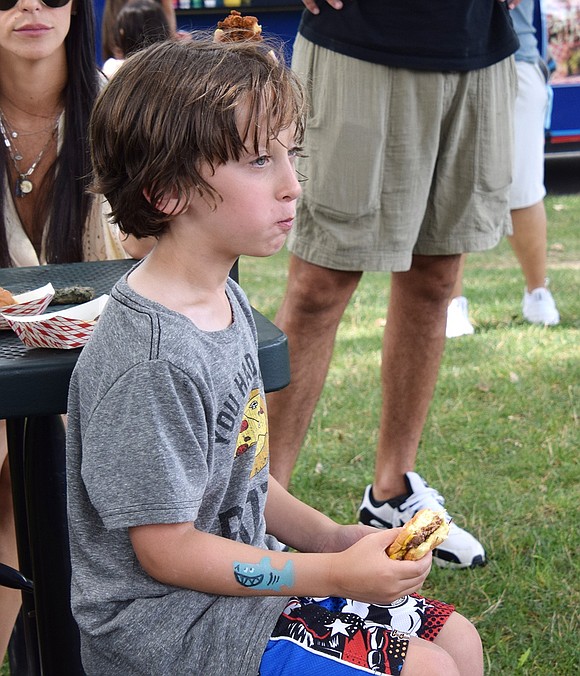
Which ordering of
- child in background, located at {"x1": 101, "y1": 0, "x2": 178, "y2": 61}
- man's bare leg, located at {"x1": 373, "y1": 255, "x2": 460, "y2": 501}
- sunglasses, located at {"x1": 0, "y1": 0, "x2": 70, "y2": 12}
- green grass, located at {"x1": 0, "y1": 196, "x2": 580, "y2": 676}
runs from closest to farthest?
sunglasses, located at {"x1": 0, "y1": 0, "x2": 70, "y2": 12}
green grass, located at {"x1": 0, "y1": 196, "x2": 580, "y2": 676}
man's bare leg, located at {"x1": 373, "y1": 255, "x2": 460, "y2": 501}
child in background, located at {"x1": 101, "y1": 0, "x2": 178, "y2": 61}

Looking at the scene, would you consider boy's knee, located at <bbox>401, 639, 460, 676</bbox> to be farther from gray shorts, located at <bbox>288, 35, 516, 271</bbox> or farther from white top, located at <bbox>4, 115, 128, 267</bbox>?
gray shorts, located at <bbox>288, 35, 516, 271</bbox>

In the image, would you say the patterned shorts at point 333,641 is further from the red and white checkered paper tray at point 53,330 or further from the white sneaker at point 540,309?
the white sneaker at point 540,309

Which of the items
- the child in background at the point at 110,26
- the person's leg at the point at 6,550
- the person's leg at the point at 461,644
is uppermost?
the person's leg at the point at 461,644

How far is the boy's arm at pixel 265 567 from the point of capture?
141 cm

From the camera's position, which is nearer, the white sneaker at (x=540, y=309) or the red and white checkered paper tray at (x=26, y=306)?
the red and white checkered paper tray at (x=26, y=306)

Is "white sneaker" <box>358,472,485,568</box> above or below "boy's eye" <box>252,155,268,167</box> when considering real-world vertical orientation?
below

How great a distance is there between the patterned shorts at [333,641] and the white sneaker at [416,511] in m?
1.17

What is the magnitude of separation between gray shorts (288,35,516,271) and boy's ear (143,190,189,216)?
1150 mm

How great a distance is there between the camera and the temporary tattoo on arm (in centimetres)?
144

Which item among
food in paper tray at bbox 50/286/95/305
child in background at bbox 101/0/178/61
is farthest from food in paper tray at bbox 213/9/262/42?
child in background at bbox 101/0/178/61

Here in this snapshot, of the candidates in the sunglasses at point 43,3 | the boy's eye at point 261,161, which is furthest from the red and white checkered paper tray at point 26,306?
the sunglasses at point 43,3

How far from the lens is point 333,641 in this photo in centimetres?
144

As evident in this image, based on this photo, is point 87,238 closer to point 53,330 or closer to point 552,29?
point 53,330

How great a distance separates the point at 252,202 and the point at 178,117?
0.16m
